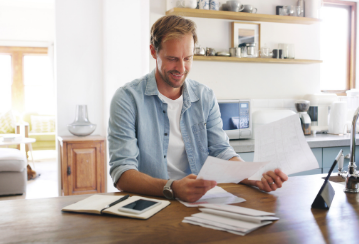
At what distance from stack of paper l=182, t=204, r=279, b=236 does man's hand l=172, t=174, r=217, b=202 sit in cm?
9

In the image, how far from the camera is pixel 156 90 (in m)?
1.54

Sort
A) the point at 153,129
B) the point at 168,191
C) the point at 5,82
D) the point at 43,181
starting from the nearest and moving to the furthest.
→ the point at 168,191
the point at 153,129
the point at 43,181
the point at 5,82

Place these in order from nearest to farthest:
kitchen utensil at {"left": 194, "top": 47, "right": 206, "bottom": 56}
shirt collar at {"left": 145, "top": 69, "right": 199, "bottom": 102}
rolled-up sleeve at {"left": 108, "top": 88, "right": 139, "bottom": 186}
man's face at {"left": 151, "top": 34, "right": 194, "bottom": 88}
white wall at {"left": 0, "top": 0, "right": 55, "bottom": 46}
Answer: rolled-up sleeve at {"left": 108, "top": 88, "right": 139, "bottom": 186} → man's face at {"left": 151, "top": 34, "right": 194, "bottom": 88} → shirt collar at {"left": 145, "top": 69, "right": 199, "bottom": 102} → kitchen utensil at {"left": 194, "top": 47, "right": 206, "bottom": 56} → white wall at {"left": 0, "top": 0, "right": 55, "bottom": 46}

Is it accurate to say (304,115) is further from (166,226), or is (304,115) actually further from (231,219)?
(166,226)

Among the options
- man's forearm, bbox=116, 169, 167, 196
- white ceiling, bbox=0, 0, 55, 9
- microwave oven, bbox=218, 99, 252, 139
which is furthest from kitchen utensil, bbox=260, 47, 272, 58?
white ceiling, bbox=0, 0, 55, 9

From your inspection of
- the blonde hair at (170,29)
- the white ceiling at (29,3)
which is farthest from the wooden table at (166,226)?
the white ceiling at (29,3)

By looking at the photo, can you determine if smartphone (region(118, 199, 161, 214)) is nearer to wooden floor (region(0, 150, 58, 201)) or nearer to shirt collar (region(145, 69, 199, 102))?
shirt collar (region(145, 69, 199, 102))

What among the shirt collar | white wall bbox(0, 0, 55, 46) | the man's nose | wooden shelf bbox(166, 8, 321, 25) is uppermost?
white wall bbox(0, 0, 55, 46)

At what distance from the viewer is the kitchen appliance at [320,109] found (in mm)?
3531

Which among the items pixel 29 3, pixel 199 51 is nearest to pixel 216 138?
pixel 199 51

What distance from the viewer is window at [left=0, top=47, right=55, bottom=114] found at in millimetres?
7398

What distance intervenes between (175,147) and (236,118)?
1519mm

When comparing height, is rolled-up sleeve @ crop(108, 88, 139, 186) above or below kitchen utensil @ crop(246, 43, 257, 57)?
below

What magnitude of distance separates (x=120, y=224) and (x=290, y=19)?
306 cm
